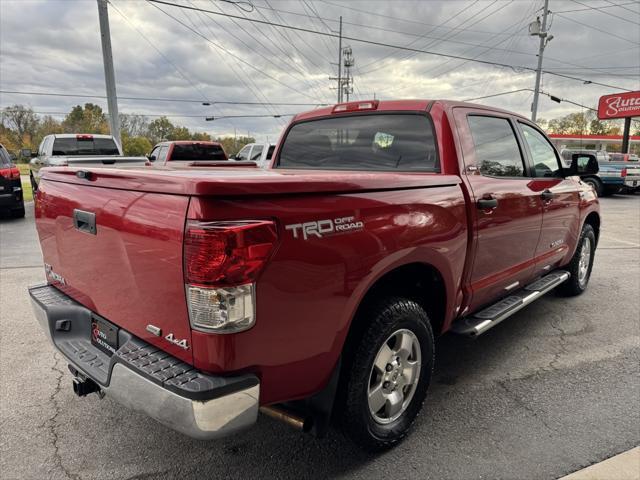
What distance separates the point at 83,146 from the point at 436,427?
13304mm

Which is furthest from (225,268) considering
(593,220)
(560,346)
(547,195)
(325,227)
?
(593,220)

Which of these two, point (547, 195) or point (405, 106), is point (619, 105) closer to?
point (547, 195)

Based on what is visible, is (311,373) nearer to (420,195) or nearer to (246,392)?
(246,392)

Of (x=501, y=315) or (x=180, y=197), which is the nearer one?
(x=180, y=197)

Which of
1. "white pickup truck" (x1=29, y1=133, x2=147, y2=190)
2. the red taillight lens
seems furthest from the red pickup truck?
"white pickup truck" (x1=29, y1=133, x2=147, y2=190)

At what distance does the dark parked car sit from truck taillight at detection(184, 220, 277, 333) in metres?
11.1

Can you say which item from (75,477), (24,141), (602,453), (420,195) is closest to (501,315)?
(602,453)

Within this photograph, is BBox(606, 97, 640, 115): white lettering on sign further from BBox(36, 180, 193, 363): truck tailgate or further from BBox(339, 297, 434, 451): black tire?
BBox(36, 180, 193, 363): truck tailgate

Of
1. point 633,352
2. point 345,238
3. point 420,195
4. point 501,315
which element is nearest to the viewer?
point 345,238

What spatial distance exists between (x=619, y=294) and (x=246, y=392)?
208 inches

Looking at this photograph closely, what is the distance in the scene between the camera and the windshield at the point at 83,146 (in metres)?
12.9

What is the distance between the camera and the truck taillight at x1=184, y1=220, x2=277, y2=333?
1.66m

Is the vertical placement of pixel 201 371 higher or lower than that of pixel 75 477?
higher

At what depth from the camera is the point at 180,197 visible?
1742 millimetres
